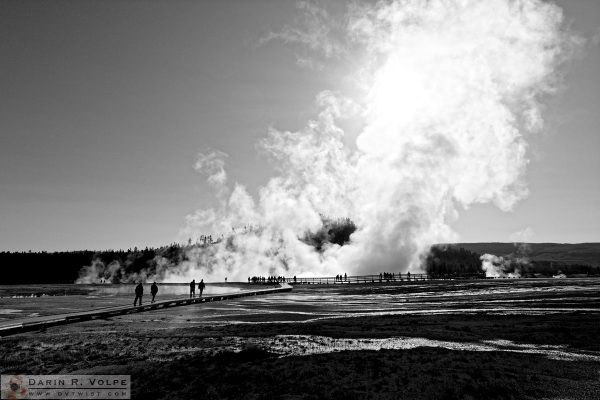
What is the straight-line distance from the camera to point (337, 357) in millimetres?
12320

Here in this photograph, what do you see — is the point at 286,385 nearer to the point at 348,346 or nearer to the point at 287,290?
the point at 348,346

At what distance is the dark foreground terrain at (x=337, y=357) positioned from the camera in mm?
9250

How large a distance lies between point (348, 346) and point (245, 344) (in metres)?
3.62

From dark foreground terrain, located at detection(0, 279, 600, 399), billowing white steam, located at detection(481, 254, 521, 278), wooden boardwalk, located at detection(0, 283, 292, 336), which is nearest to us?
dark foreground terrain, located at detection(0, 279, 600, 399)

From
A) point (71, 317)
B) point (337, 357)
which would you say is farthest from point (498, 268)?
point (337, 357)

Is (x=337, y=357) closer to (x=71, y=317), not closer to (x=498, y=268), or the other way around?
(x=71, y=317)

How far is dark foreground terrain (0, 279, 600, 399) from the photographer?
9250 mm

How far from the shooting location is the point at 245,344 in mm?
14734

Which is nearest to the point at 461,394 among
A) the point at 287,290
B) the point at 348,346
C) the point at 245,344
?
the point at 348,346

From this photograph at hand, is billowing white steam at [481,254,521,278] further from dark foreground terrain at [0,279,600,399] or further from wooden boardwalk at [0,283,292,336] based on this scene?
dark foreground terrain at [0,279,600,399]

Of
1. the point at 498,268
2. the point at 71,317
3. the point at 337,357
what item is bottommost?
the point at 498,268

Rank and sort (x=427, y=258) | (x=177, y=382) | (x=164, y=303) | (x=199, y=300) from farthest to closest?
1. (x=427, y=258)
2. (x=199, y=300)
3. (x=164, y=303)
4. (x=177, y=382)

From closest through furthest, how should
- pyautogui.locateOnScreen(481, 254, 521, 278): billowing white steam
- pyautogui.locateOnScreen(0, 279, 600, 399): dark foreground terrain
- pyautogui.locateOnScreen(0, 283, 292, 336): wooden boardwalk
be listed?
pyautogui.locateOnScreen(0, 279, 600, 399): dark foreground terrain
pyautogui.locateOnScreen(0, 283, 292, 336): wooden boardwalk
pyautogui.locateOnScreen(481, 254, 521, 278): billowing white steam

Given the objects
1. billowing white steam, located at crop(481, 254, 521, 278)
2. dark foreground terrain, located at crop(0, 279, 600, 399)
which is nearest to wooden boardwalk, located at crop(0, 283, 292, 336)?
dark foreground terrain, located at crop(0, 279, 600, 399)
